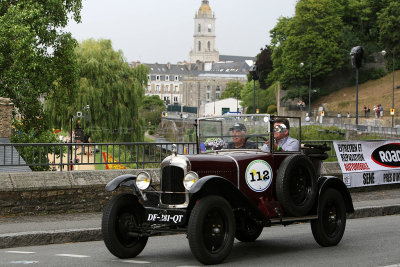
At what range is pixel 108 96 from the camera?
53.9 meters

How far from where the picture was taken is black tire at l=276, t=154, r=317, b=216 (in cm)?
1050

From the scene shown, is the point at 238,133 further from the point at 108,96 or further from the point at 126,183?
the point at 108,96

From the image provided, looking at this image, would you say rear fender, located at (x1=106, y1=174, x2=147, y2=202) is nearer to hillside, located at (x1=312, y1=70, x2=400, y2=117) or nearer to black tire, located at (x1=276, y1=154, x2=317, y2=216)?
black tire, located at (x1=276, y1=154, x2=317, y2=216)

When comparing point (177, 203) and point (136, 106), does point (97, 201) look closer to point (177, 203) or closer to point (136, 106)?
point (177, 203)

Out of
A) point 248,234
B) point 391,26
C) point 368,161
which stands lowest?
point 248,234

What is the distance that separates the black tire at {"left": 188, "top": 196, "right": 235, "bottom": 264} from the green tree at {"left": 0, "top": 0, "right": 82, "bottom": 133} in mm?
29217

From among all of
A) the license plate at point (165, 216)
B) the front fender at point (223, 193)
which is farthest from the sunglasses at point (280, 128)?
the license plate at point (165, 216)

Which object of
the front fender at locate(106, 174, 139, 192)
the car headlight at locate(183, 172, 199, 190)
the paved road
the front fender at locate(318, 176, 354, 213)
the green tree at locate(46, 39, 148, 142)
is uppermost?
the green tree at locate(46, 39, 148, 142)

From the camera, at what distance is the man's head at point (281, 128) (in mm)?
10992

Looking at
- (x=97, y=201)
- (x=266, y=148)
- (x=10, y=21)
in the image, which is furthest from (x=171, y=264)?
(x=10, y=21)

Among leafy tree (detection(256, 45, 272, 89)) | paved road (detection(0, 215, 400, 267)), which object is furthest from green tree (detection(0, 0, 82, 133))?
leafy tree (detection(256, 45, 272, 89))

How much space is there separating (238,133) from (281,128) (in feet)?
2.21

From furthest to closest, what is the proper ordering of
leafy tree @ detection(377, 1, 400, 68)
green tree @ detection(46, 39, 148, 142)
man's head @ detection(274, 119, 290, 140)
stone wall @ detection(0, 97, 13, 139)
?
leafy tree @ detection(377, 1, 400, 68)
green tree @ detection(46, 39, 148, 142)
stone wall @ detection(0, 97, 13, 139)
man's head @ detection(274, 119, 290, 140)

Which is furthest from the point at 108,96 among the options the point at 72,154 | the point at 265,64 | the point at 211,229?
the point at 265,64
